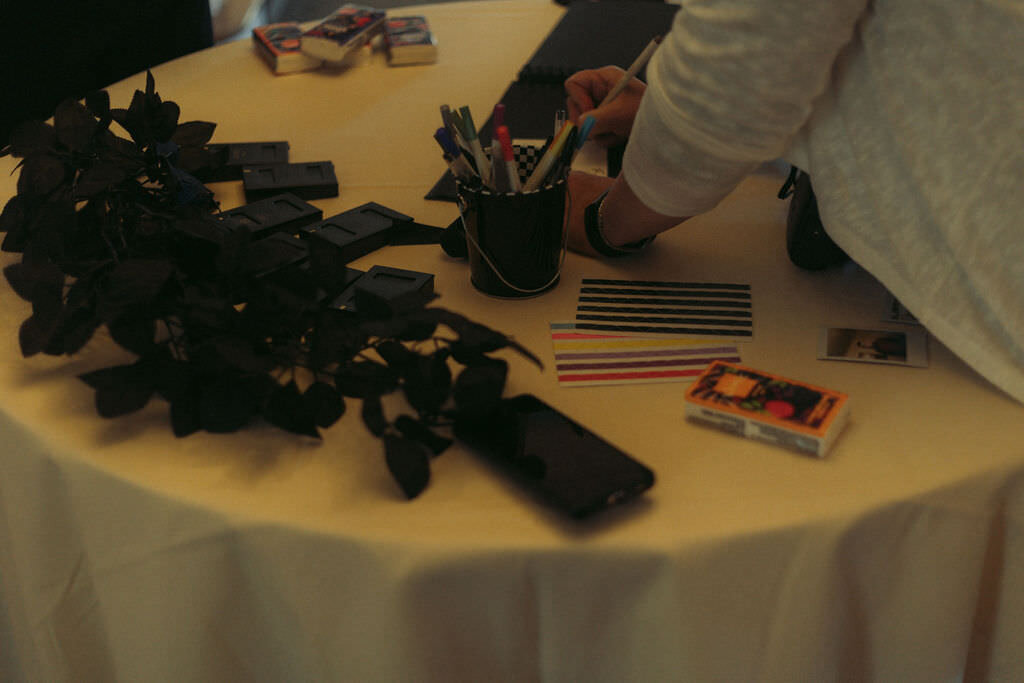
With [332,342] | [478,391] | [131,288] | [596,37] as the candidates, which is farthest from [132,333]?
[596,37]

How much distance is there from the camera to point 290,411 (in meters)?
0.61

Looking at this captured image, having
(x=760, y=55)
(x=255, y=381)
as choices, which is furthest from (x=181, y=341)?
(x=760, y=55)

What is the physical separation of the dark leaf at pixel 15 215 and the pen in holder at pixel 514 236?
1.31ft

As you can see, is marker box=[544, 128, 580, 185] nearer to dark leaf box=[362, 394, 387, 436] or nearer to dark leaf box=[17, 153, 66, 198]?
dark leaf box=[362, 394, 387, 436]

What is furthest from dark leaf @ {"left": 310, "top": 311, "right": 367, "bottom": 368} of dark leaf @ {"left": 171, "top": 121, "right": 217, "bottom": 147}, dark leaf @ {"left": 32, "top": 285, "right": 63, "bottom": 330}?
dark leaf @ {"left": 171, "top": 121, "right": 217, "bottom": 147}

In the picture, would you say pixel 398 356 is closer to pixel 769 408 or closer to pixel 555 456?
pixel 555 456

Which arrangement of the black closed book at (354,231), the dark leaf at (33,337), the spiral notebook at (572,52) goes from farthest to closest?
1. the spiral notebook at (572,52)
2. the black closed book at (354,231)
3. the dark leaf at (33,337)

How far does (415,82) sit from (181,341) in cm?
87

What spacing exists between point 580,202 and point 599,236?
7 centimetres

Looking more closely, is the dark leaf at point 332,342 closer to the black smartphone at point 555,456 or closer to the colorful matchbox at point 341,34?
the black smartphone at point 555,456

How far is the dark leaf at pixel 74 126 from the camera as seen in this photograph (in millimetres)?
845

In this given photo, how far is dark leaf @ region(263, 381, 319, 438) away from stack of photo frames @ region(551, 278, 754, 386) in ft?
0.66

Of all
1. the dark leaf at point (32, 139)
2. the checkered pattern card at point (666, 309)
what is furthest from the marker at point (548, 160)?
the dark leaf at point (32, 139)

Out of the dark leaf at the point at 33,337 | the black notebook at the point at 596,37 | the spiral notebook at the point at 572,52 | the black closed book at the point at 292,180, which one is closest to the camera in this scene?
the dark leaf at the point at 33,337
